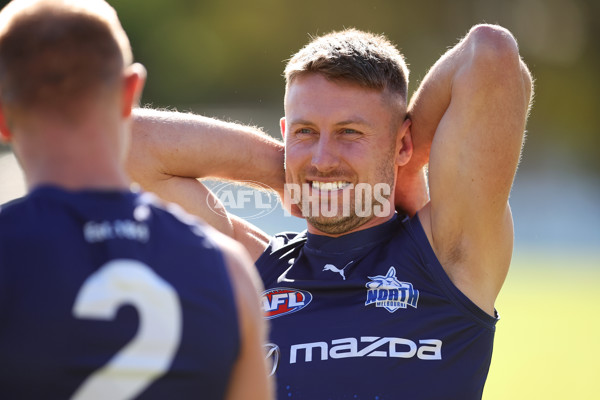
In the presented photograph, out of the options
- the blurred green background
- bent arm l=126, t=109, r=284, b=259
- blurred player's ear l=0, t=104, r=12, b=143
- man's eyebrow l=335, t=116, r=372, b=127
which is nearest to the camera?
blurred player's ear l=0, t=104, r=12, b=143

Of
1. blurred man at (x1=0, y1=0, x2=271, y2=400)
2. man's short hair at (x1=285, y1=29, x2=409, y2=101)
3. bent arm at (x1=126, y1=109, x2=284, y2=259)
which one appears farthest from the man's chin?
blurred man at (x1=0, y1=0, x2=271, y2=400)

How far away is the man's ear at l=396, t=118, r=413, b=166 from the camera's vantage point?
3.03 meters

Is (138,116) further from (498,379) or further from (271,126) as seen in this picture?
(271,126)

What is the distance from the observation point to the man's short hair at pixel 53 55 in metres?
1.26

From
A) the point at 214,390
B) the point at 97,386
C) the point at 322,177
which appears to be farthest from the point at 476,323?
the point at 97,386

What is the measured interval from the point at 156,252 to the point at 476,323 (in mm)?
1590

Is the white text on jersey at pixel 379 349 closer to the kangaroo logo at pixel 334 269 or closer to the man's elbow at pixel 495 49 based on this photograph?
the kangaroo logo at pixel 334 269

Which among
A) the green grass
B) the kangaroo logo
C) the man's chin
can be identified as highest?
the man's chin

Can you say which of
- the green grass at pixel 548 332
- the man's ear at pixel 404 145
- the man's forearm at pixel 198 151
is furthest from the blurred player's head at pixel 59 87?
the green grass at pixel 548 332

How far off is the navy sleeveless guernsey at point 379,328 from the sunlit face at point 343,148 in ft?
0.47

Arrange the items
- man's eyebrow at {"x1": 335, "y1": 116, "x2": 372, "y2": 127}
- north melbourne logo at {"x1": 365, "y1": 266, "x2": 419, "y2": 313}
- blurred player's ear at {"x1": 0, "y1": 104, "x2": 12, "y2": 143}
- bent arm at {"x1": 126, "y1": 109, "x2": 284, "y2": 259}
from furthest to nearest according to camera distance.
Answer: bent arm at {"x1": 126, "y1": 109, "x2": 284, "y2": 259} < man's eyebrow at {"x1": 335, "y1": 116, "x2": 372, "y2": 127} < north melbourne logo at {"x1": 365, "y1": 266, "x2": 419, "y2": 313} < blurred player's ear at {"x1": 0, "y1": 104, "x2": 12, "y2": 143}

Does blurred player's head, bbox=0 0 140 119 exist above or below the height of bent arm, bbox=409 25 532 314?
above

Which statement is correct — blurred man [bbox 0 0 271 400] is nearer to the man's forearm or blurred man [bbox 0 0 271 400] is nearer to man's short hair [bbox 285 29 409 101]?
man's short hair [bbox 285 29 409 101]

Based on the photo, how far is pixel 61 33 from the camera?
4.17 feet
